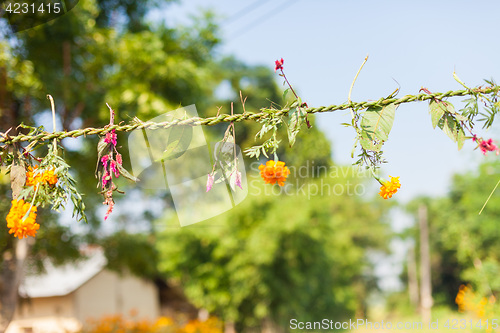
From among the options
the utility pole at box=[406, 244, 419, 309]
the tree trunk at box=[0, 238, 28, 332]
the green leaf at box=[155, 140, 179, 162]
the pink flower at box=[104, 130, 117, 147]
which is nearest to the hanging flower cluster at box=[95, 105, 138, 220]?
the pink flower at box=[104, 130, 117, 147]

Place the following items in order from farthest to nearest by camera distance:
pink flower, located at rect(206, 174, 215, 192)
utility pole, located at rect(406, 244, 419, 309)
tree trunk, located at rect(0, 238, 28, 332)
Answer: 1. utility pole, located at rect(406, 244, 419, 309)
2. tree trunk, located at rect(0, 238, 28, 332)
3. pink flower, located at rect(206, 174, 215, 192)

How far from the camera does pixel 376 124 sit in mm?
1148

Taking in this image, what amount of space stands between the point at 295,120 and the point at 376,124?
21 cm

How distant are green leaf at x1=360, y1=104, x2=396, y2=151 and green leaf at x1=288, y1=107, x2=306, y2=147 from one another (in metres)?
0.16

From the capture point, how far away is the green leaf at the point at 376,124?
3.75ft

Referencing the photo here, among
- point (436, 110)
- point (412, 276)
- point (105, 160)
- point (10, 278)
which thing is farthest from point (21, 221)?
point (412, 276)

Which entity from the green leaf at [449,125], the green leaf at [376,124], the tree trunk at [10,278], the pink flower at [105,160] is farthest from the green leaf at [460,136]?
the tree trunk at [10,278]

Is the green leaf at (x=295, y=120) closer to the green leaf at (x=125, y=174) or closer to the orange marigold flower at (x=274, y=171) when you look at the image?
the orange marigold flower at (x=274, y=171)

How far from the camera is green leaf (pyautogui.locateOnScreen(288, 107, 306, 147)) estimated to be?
1146mm

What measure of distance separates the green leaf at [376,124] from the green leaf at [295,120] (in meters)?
0.16

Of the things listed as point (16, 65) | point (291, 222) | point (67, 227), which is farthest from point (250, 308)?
point (16, 65)

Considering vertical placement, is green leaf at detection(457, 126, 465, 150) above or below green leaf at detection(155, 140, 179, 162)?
below

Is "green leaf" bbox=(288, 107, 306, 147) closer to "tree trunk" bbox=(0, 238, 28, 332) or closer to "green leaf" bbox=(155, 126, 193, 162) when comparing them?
"green leaf" bbox=(155, 126, 193, 162)

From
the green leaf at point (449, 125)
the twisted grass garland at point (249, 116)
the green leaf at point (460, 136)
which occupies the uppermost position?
the twisted grass garland at point (249, 116)
